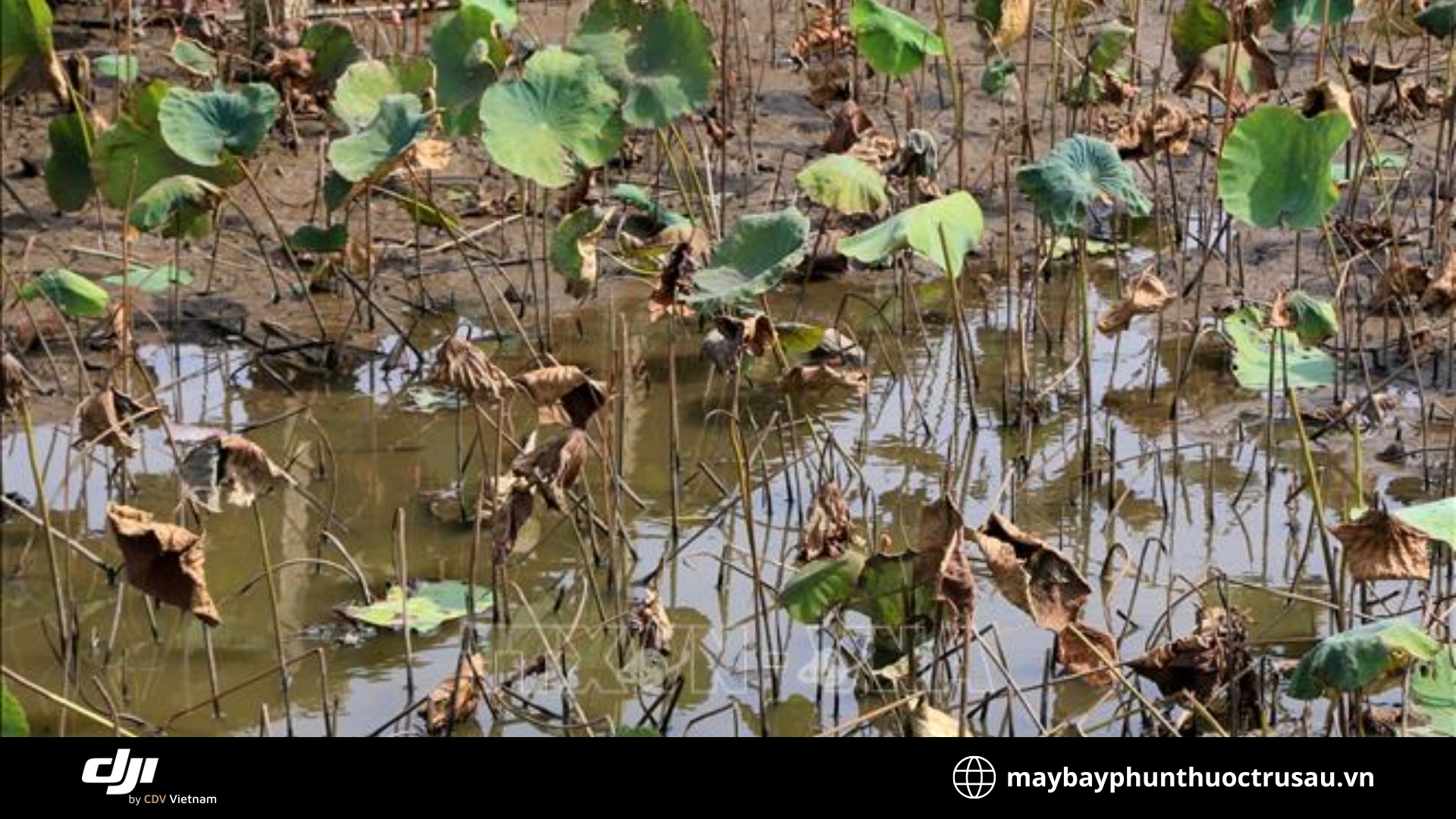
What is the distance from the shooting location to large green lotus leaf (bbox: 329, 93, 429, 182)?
5.57 metres

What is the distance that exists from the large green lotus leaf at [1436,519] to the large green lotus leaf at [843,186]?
153cm

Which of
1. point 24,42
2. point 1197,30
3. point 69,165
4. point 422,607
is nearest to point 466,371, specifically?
point 422,607

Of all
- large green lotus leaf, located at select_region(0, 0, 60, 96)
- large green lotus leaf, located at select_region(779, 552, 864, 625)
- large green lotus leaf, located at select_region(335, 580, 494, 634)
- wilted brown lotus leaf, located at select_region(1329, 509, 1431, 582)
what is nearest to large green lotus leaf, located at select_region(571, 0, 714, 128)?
large green lotus leaf, located at select_region(0, 0, 60, 96)

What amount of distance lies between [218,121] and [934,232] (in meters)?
2.17

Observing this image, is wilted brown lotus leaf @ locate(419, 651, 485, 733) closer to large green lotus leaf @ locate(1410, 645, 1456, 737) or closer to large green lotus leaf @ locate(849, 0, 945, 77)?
large green lotus leaf @ locate(1410, 645, 1456, 737)

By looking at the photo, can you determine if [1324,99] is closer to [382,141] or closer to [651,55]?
[651,55]

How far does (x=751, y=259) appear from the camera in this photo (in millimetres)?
4984

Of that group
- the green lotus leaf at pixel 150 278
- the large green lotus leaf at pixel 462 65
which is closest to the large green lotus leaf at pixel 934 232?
the large green lotus leaf at pixel 462 65

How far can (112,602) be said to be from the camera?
16.5ft

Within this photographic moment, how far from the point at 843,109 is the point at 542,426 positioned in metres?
1.12

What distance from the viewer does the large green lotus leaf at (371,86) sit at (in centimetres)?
615

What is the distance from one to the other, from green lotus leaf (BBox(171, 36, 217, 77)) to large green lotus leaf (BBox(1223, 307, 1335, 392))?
313cm
